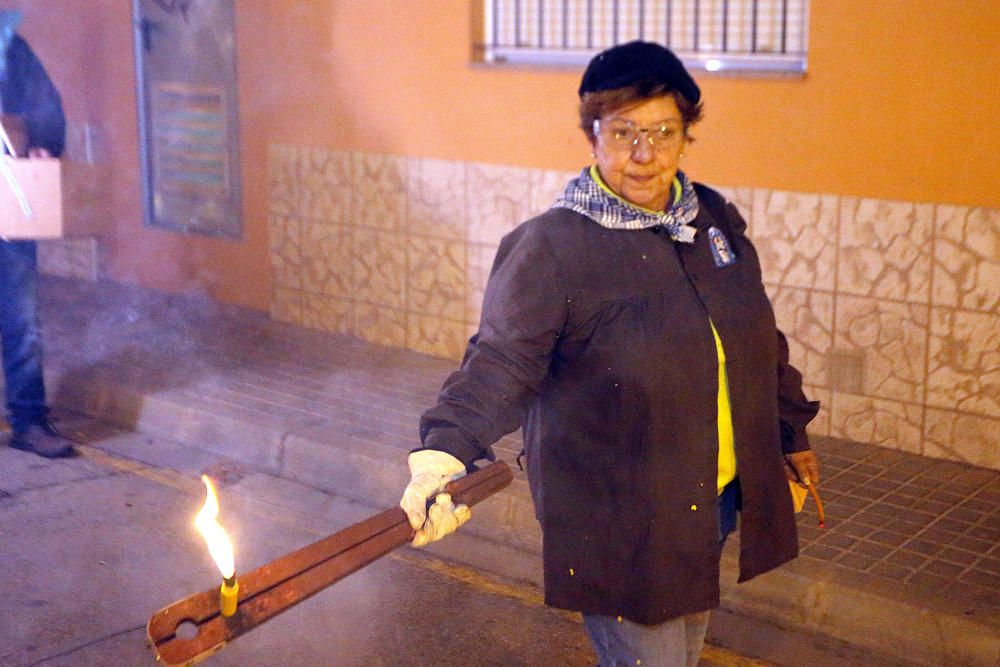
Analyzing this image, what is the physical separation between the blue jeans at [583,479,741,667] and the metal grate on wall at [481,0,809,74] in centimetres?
375

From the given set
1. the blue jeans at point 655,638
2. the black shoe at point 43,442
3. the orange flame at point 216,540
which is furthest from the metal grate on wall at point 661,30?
the orange flame at point 216,540

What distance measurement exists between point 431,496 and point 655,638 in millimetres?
664

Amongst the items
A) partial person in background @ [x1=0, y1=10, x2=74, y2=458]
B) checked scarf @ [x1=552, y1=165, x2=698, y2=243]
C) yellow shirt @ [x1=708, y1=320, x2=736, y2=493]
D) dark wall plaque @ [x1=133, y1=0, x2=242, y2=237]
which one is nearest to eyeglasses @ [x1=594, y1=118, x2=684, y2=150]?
checked scarf @ [x1=552, y1=165, x2=698, y2=243]

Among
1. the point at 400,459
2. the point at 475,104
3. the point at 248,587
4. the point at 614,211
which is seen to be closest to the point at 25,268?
the point at 400,459

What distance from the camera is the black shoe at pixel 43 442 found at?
6852 mm

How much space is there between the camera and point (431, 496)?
2.72 m

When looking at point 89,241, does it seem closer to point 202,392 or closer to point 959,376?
point 202,392

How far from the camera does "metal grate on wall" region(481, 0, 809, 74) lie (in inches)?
258

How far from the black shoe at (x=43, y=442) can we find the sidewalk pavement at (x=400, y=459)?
58cm

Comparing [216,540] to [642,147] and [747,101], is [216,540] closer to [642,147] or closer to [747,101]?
[642,147]

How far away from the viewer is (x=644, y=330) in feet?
9.53

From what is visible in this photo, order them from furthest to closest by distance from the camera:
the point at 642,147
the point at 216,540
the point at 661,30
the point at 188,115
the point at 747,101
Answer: the point at 188,115, the point at 661,30, the point at 747,101, the point at 642,147, the point at 216,540

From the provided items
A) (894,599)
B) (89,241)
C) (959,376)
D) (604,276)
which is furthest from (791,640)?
(89,241)

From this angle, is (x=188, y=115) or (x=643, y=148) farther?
(x=188, y=115)
